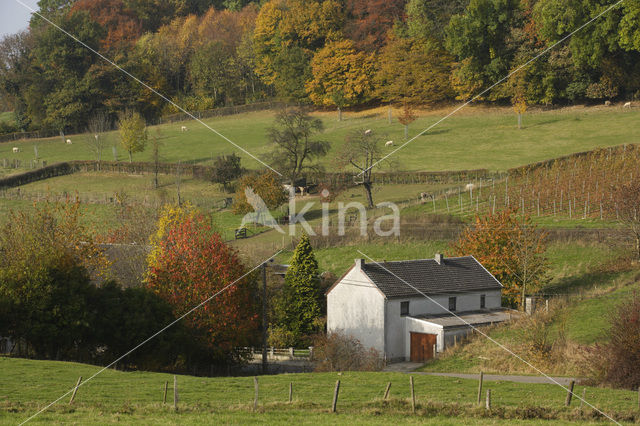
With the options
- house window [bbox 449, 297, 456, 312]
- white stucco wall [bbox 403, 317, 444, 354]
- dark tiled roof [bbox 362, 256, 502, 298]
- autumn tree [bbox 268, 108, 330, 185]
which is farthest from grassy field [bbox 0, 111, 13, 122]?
white stucco wall [bbox 403, 317, 444, 354]

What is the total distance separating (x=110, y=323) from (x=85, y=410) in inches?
467

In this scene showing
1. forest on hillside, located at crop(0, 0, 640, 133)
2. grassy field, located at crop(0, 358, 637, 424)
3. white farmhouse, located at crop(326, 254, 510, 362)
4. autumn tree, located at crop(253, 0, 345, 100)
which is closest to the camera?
grassy field, located at crop(0, 358, 637, 424)

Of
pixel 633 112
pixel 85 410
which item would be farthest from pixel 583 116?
pixel 85 410

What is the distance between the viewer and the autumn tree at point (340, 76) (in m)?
91.1

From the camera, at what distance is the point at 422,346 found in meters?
36.2

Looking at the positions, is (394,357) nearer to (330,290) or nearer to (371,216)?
(330,290)

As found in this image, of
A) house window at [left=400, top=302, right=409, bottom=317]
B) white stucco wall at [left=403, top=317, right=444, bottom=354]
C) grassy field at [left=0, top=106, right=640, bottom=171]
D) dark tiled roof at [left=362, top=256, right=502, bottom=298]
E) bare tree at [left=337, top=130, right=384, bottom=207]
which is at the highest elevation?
grassy field at [left=0, top=106, right=640, bottom=171]

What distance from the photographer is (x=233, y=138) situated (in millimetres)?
86438

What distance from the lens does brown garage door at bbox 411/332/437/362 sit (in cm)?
3588

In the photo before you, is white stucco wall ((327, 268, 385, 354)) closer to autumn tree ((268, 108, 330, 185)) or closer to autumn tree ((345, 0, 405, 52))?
autumn tree ((268, 108, 330, 185))

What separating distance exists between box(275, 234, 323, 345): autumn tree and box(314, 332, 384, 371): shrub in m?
3.32

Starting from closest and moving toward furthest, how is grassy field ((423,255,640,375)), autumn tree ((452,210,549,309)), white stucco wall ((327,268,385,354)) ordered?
grassy field ((423,255,640,375)), white stucco wall ((327,268,385,354)), autumn tree ((452,210,549,309))

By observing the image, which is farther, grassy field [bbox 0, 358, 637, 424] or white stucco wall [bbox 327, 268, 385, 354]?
white stucco wall [bbox 327, 268, 385, 354]

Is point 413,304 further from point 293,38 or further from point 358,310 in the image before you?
point 293,38
